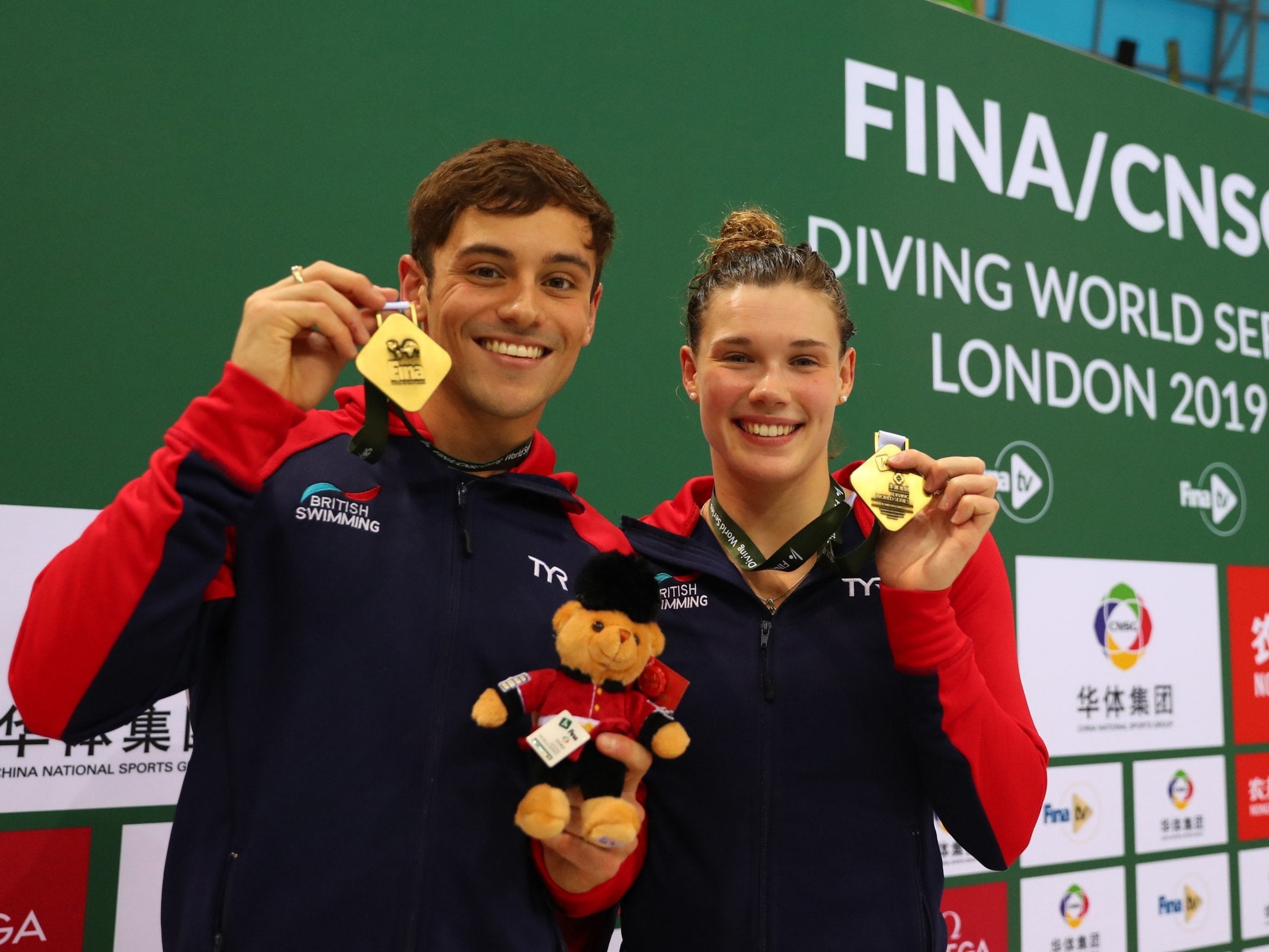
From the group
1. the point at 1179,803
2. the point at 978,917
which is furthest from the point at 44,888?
the point at 1179,803

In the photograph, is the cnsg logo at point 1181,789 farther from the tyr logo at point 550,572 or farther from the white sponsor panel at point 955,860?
the tyr logo at point 550,572

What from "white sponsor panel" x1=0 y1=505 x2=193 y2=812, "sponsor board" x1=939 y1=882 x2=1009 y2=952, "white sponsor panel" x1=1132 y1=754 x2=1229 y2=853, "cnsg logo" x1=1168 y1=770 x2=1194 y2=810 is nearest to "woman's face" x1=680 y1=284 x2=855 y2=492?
"white sponsor panel" x1=0 y1=505 x2=193 y2=812

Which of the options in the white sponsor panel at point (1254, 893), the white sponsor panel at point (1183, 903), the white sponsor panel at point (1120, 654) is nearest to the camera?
the white sponsor panel at point (1120, 654)

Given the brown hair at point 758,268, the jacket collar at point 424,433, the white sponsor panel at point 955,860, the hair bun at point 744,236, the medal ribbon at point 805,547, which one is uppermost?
the hair bun at point 744,236

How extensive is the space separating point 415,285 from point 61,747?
1131 millimetres

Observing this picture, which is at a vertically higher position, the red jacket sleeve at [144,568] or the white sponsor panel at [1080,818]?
the red jacket sleeve at [144,568]

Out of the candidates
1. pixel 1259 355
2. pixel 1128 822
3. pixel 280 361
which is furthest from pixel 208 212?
pixel 1259 355

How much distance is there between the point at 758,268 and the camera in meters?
1.46

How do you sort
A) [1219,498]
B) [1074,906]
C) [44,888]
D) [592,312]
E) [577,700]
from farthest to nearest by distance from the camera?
[1219,498] < [1074,906] < [44,888] < [592,312] < [577,700]

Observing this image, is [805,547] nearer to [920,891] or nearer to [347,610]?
[920,891]

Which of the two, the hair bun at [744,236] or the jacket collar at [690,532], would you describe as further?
the hair bun at [744,236]

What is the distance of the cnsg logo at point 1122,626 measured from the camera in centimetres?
313

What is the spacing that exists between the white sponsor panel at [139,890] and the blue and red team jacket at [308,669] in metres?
0.80

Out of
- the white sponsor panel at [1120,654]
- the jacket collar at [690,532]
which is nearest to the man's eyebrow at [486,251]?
the jacket collar at [690,532]
